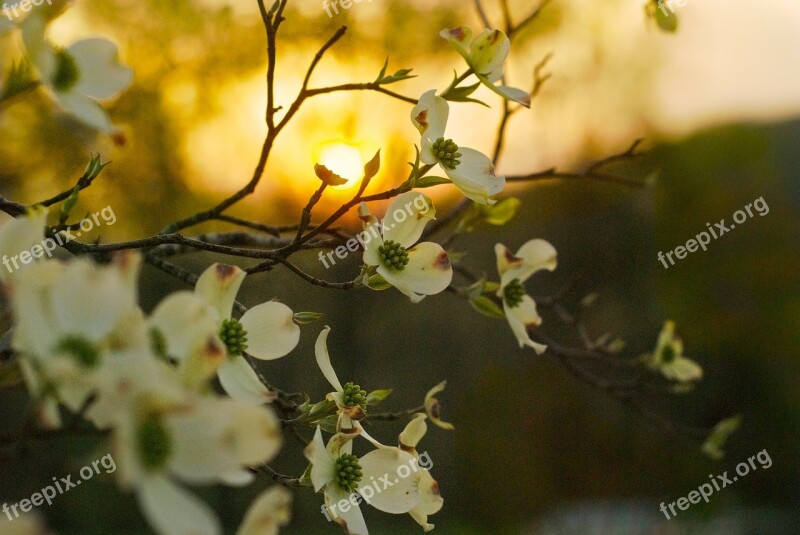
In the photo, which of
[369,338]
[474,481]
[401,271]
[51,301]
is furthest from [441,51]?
[51,301]

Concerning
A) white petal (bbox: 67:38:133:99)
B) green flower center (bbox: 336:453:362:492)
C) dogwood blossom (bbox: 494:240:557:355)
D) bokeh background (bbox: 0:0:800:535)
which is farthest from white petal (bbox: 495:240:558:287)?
bokeh background (bbox: 0:0:800:535)

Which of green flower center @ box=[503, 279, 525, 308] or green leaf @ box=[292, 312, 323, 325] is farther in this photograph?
green flower center @ box=[503, 279, 525, 308]

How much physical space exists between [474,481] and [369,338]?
93 cm

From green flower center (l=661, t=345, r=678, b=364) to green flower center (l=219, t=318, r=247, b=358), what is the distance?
2.57 feet

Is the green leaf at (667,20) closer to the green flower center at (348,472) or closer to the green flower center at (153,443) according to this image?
the green flower center at (348,472)

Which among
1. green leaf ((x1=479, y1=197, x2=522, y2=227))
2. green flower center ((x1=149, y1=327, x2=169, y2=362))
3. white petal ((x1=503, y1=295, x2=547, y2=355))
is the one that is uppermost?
green flower center ((x1=149, y1=327, x2=169, y2=362))

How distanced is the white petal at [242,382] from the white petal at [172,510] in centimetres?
15

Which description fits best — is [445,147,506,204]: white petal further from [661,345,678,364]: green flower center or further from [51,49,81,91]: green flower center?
[661,345,678,364]: green flower center

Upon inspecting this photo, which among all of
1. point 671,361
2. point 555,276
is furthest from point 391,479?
point 555,276

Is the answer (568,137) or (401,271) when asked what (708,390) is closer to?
(568,137)

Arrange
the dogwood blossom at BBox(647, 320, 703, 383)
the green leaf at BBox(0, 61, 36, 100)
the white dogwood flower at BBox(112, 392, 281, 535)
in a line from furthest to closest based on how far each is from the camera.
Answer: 1. the dogwood blossom at BBox(647, 320, 703, 383)
2. the green leaf at BBox(0, 61, 36, 100)
3. the white dogwood flower at BBox(112, 392, 281, 535)

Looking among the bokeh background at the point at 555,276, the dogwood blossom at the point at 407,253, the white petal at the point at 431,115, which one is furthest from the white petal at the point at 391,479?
the bokeh background at the point at 555,276

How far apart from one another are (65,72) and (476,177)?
10.6 inches

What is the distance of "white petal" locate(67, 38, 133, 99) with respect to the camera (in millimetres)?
386
